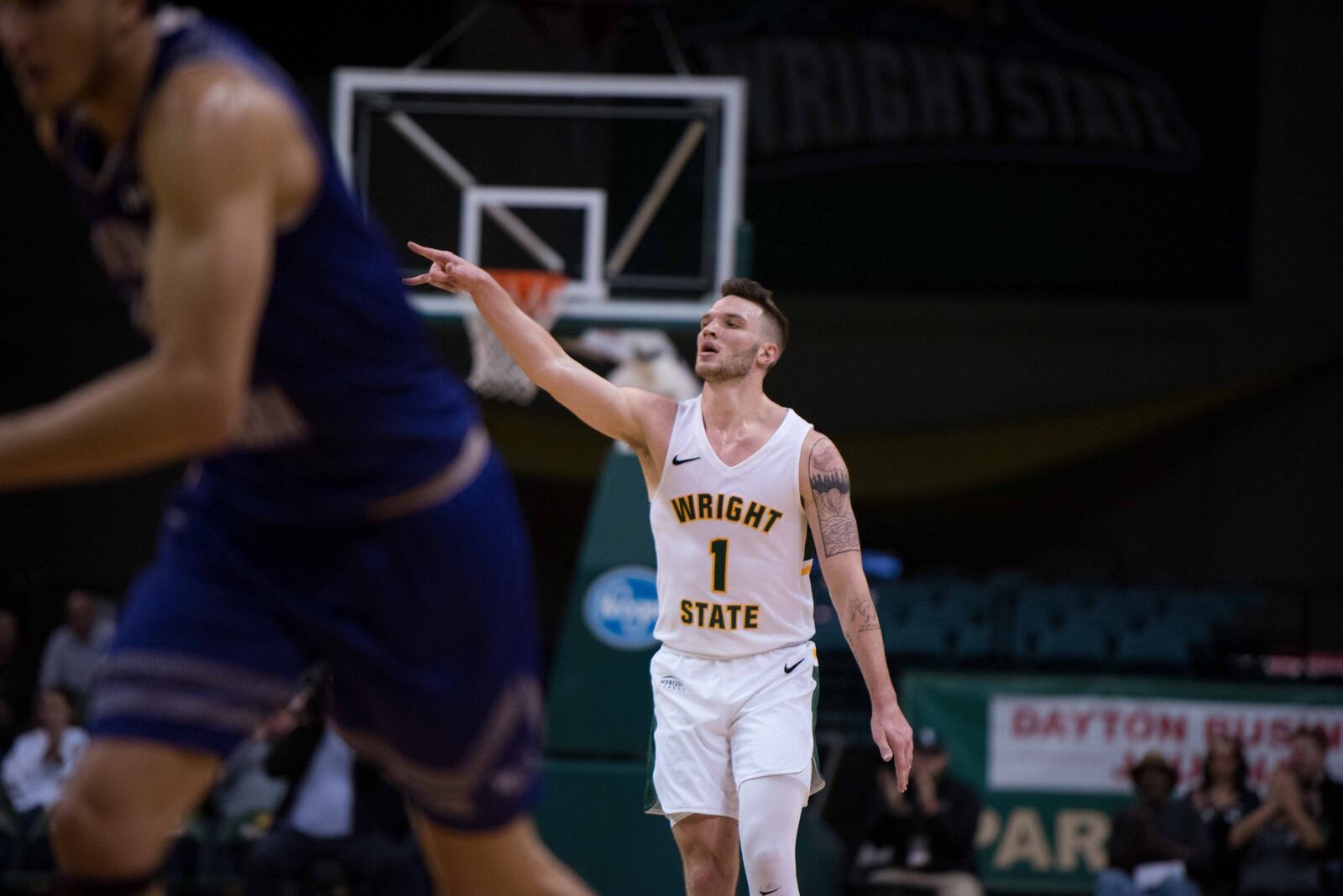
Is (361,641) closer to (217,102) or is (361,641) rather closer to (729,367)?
(217,102)

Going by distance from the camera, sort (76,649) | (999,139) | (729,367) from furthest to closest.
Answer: (999,139) → (76,649) → (729,367)

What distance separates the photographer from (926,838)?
9.32 metres

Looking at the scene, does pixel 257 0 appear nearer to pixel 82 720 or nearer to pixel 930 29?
pixel 930 29

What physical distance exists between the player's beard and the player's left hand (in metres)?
1.31

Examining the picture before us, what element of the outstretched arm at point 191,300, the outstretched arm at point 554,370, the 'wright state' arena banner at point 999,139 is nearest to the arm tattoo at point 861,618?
the outstretched arm at point 554,370

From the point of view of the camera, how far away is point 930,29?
1802cm

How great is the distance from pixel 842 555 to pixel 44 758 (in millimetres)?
7261

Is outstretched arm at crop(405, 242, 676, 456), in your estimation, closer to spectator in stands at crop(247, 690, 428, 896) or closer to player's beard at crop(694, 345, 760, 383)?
player's beard at crop(694, 345, 760, 383)

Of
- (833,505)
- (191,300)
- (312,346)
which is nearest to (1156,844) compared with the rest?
(833,505)

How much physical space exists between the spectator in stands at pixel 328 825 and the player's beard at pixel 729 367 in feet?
14.2

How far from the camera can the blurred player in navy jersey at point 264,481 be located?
94.0 inches

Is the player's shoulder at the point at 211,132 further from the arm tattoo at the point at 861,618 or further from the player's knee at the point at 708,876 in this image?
the player's knee at the point at 708,876

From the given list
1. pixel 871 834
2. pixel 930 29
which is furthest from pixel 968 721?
pixel 930 29

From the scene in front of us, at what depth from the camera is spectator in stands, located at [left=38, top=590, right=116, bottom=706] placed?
544 inches
